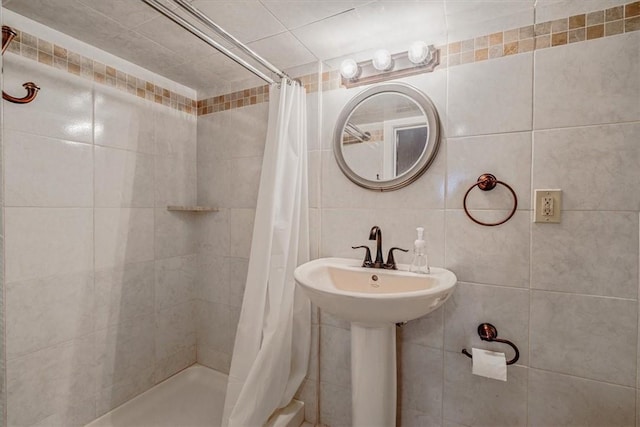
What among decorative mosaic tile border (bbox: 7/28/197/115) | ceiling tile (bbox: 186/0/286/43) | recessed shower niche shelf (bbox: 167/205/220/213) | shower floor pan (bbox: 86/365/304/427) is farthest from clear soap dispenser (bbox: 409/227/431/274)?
decorative mosaic tile border (bbox: 7/28/197/115)

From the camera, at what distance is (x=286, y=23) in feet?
4.34

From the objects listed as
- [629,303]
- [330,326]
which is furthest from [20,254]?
[629,303]

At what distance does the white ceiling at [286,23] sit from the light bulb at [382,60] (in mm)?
88

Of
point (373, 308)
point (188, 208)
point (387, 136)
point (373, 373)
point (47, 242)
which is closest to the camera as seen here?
point (373, 308)

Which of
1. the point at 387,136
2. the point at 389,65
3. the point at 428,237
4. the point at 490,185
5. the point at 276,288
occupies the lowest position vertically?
the point at 276,288

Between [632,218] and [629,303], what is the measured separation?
0.98 ft

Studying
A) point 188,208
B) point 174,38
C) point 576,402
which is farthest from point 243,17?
point 576,402

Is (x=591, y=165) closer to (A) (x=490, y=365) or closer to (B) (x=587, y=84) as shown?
(B) (x=587, y=84)

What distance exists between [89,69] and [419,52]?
1542 millimetres

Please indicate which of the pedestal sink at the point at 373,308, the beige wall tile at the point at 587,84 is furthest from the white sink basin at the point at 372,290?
the beige wall tile at the point at 587,84

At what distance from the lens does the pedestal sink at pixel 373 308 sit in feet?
3.39

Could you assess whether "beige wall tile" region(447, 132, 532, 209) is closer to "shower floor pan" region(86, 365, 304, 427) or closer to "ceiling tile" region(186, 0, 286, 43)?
"ceiling tile" region(186, 0, 286, 43)

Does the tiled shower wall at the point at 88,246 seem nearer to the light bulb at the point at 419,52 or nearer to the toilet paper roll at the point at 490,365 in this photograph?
the light bulb at the point at 419,52

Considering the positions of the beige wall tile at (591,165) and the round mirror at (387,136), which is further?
the round mirror at (387,136)
